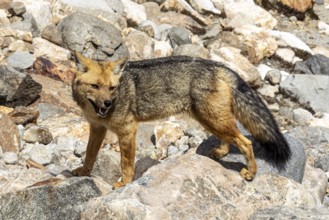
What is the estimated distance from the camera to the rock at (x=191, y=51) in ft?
63.0

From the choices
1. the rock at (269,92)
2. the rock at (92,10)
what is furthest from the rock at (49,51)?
the rock at (269,92)

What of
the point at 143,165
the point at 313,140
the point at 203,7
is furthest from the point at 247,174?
the point at 203,7

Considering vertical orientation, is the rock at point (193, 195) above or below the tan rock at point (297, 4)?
above

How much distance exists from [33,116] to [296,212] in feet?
24.0

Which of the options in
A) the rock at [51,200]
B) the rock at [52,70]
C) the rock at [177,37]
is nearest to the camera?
the rock at [51,200]

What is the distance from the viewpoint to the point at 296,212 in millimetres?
7793

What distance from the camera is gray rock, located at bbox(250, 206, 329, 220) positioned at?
759 cm

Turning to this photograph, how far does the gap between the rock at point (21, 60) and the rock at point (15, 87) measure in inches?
61.0

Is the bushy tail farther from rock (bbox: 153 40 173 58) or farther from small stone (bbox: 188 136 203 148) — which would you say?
rock (bbox: 153 40 173 58)

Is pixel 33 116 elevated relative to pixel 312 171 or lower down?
lower down

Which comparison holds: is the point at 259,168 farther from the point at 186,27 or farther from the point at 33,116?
the point at 186,27

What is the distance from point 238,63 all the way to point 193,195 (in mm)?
12173

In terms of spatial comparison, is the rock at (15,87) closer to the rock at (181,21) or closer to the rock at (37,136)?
the rock at (37,136)

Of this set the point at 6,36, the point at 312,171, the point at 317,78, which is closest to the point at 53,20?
the point at 6,36
